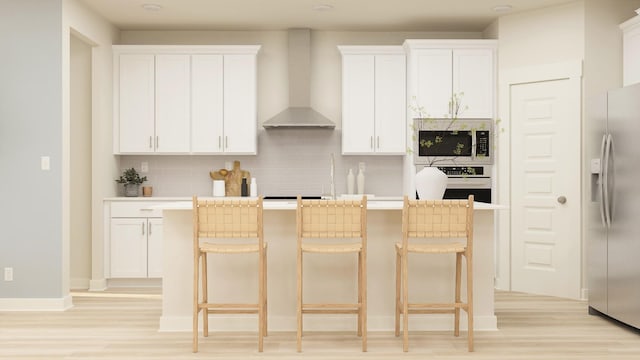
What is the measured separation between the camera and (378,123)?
676cm

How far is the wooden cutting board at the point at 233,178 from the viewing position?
7078mm

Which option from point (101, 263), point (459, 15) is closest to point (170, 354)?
point (101, 263)

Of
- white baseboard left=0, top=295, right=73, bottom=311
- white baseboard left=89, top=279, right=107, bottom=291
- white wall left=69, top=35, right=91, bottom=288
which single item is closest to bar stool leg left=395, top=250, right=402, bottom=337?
white baseboard left=0, top=295, right=73, bottom=311

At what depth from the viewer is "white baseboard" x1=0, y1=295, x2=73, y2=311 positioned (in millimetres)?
5344

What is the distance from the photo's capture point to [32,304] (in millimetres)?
5348

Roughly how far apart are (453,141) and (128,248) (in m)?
3.50

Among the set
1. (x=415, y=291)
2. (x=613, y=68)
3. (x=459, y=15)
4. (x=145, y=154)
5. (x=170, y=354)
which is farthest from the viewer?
(x=145, y=154)

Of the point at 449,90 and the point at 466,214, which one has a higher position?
the point at 449,90

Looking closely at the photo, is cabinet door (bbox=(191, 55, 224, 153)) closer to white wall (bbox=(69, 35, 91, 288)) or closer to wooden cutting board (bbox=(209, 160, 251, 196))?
wooden cutting board (bbox=(209, 160, 251, 196))

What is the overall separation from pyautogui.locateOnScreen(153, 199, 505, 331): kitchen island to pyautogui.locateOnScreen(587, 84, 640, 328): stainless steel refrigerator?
930 millimetres

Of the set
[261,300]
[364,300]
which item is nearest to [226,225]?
[261,300]

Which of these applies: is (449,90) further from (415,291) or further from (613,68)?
(415,291)

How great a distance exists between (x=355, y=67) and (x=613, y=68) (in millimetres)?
2507

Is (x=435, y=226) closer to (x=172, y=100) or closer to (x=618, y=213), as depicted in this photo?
(x=618, y=213)
